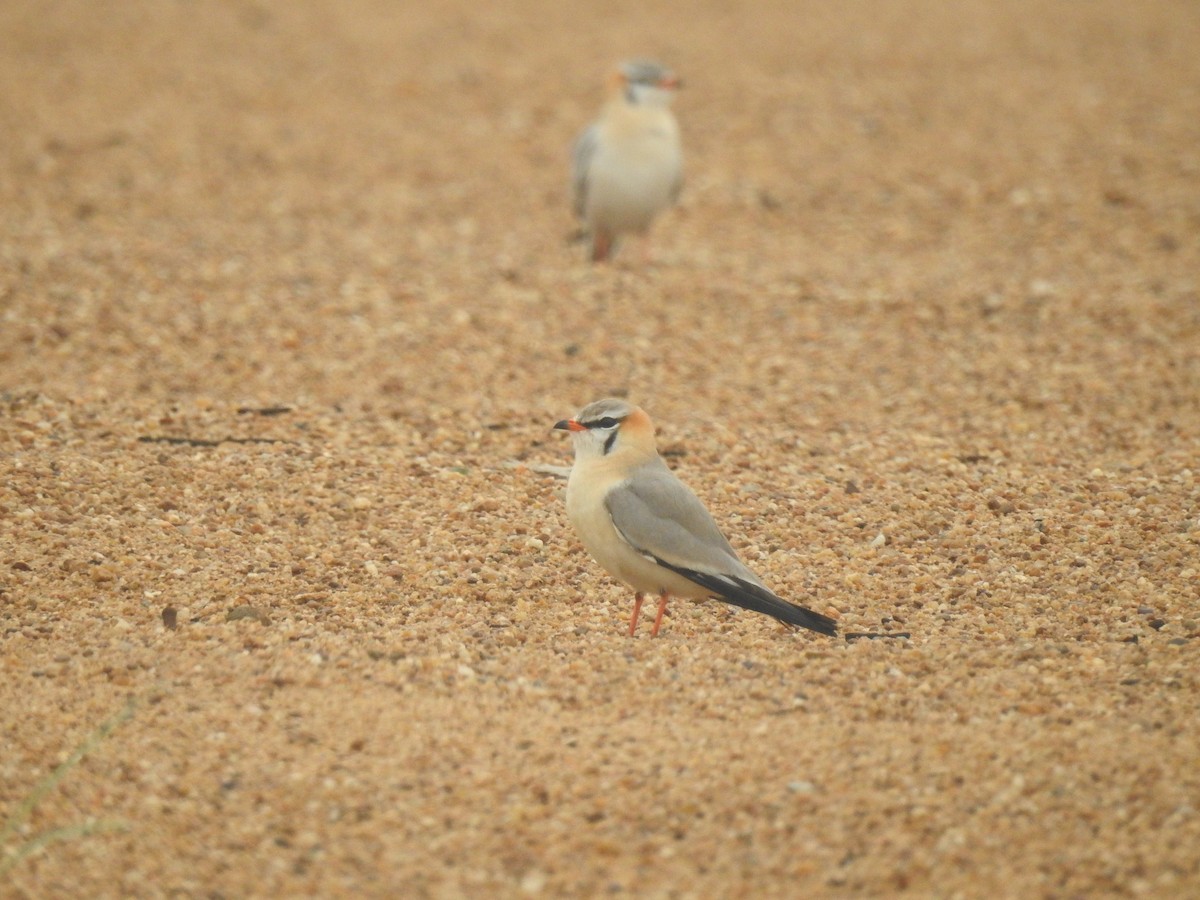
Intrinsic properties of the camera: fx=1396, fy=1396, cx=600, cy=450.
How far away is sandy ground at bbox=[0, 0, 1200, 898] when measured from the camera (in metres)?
3.39

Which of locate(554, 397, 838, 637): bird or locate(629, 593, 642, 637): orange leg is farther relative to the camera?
locate(629, 593, 642, 637): orange leg

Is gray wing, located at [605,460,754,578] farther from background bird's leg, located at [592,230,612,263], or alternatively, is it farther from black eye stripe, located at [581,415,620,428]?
background bird's leg, located at [592,230,612,263]

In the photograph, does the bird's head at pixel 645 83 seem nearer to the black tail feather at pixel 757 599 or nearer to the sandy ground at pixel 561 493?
the sandy ground at pixel 561 493

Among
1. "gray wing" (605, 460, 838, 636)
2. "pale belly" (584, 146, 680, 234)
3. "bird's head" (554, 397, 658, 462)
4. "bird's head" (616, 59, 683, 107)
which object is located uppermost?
"bird's head" (616, 59, 683, 107)

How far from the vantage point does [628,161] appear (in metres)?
8.56

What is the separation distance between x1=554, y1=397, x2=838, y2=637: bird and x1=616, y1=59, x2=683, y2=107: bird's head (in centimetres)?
472

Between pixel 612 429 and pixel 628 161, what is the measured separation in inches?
173

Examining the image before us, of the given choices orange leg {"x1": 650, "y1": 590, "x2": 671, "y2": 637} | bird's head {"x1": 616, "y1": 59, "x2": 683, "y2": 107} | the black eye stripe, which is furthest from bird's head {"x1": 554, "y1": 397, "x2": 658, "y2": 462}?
bird's head {"x1": 616, "y1": 59, "x2": 683, "y2": 107}

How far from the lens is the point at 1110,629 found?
434 cm

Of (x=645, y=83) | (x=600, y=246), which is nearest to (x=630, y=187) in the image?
(x=600, y=246)

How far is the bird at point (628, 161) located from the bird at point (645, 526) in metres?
4.21

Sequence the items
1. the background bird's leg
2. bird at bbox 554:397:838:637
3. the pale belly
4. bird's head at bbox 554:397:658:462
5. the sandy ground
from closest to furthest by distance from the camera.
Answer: the sandy ground → bird at bbox 554:397:838:637 → bird's head at bbox 554:397:658:462 → the pale belly → the background bird's leg

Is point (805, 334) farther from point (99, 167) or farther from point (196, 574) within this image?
point (99, 167)

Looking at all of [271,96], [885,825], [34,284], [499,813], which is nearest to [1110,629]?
[885,825]
